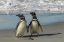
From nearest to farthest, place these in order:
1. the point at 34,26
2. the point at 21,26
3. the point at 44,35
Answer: the point at 21,26 < the point at 34,26 < the point at 44,35

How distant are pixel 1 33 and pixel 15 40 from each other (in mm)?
1635

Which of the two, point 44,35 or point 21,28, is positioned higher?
point 21,28

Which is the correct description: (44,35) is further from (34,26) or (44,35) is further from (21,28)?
(21,28)

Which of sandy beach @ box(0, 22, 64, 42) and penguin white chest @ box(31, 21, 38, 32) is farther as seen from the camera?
penguin white chest @ box(31, 21, 38, 32)

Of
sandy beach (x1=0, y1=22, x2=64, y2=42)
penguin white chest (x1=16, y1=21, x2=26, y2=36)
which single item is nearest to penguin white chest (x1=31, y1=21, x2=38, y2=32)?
sandy beach (x1=0, y1=22, x2=64, y2=42)

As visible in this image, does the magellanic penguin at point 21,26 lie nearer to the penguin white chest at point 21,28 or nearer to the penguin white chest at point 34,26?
the penguin white chest at point 21,28

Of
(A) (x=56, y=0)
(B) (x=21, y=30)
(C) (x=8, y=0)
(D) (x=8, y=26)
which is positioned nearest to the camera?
(B) (x=21, y=30)

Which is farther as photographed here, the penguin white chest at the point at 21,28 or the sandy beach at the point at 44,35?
the penguin white chest at the point at 21,28

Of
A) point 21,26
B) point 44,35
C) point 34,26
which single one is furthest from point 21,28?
point 44,35

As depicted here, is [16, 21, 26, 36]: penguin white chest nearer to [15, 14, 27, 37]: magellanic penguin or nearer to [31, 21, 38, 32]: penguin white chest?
[15, 14, 27, 37]: magellanic penguin

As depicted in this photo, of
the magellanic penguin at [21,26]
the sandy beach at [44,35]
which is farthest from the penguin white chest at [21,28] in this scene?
the sandy beach at [44,35]

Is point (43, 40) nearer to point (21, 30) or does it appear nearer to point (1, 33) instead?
point (21, 30)

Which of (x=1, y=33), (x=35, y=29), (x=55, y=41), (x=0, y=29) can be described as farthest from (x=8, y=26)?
(x=55, y=41)

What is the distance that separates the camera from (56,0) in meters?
26.2
